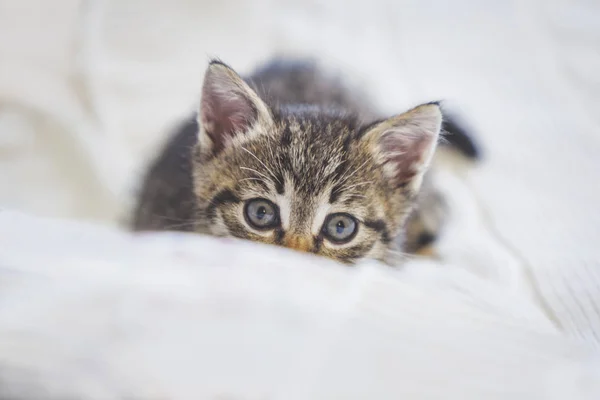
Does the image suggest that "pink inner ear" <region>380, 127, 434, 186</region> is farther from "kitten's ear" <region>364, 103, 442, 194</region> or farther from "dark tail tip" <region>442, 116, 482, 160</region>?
"dark tail tip" <region>442, 116, 482, 160</region>

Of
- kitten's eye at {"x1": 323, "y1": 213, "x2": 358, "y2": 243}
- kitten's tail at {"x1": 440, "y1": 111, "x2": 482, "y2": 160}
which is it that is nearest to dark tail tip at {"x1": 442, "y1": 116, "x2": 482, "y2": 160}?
kitten's tail at {"x1": 440, "y1": 111, "x2": 482, "y2": 160}

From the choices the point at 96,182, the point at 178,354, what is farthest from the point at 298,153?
the point at 96,182

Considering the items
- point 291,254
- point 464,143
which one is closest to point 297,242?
point 291,254

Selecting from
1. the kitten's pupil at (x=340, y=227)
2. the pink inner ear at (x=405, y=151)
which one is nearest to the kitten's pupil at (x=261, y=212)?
the kitten's pupil at (x=340, y=227)

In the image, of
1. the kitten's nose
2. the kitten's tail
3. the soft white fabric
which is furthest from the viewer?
the kitten's tail

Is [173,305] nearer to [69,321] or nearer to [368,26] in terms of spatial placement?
[69,321]

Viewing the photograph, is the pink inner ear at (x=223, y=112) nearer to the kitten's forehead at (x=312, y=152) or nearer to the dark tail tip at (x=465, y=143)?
→ the kitten's forehead at (x=312, y=152)

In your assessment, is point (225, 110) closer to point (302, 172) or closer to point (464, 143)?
point (302, 172)
